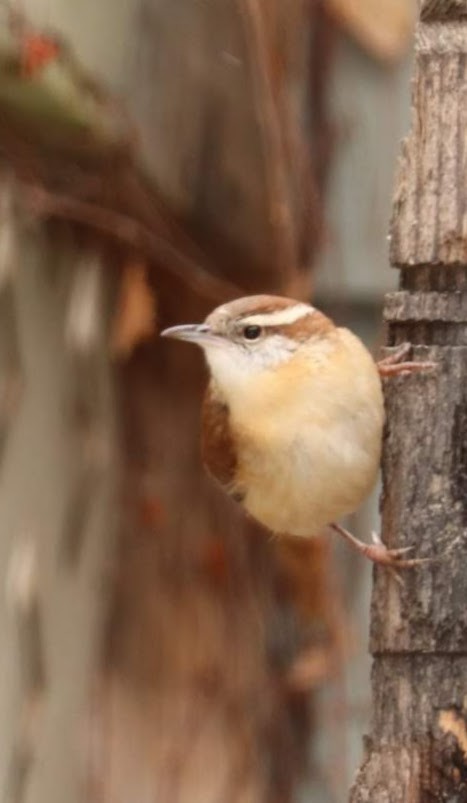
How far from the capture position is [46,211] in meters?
3.75

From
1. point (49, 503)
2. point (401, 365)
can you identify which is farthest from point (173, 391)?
point (401, 365)

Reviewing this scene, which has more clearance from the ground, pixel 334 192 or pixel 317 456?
pixel 334 192

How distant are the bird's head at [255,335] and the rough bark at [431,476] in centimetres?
32

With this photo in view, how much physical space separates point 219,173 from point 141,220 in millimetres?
266

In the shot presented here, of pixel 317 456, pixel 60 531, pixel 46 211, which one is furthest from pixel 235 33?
pixel 317 456

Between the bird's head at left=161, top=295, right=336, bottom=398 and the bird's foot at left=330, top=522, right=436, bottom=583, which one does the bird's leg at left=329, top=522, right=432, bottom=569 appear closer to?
the bird's foot at left=330, top=522, right=436, bottom=583

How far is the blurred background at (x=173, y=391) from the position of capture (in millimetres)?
3865

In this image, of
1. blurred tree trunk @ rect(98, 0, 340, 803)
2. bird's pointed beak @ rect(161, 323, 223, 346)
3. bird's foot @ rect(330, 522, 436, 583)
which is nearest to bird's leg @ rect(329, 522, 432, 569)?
bird's foot @ rect(330, 522, 436, 583)

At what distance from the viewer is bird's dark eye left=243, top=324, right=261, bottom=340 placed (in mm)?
2338

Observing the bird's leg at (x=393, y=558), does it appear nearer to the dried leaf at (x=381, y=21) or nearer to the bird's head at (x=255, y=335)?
the bird's head at (x=255, y=335)

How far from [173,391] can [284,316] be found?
6.92 feet

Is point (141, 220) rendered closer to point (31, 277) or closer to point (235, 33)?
point (31, 277)

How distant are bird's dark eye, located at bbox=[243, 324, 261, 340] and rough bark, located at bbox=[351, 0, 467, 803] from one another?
376 millimetres

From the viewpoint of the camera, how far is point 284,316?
2332 mm
